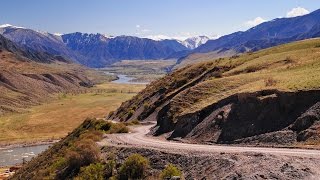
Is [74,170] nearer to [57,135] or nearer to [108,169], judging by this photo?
[108,169]

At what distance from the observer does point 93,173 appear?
1635 inches

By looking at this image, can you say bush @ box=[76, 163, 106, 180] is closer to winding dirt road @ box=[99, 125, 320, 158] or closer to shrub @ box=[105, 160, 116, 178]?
shrub @ box=[105, 160, 116, 178]

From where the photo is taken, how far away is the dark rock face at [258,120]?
4216 centimetres

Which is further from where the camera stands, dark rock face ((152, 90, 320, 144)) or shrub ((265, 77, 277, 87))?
shrub ((265, 77, 277, 87))

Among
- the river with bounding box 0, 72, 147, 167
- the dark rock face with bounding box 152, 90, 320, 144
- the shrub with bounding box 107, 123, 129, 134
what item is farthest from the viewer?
the river with bounding box 0, 72, 147, 167

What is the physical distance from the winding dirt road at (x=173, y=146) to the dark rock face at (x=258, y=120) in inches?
107

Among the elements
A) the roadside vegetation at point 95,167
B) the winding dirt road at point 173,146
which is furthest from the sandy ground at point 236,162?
the roadside vegetation at point 95,167

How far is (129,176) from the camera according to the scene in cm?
3894

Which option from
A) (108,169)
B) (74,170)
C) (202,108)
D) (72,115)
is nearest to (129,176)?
(108,169)

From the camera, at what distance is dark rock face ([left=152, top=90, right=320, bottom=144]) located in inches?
1660

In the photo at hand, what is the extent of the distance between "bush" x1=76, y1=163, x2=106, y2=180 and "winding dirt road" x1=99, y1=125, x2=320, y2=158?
615 centimetres

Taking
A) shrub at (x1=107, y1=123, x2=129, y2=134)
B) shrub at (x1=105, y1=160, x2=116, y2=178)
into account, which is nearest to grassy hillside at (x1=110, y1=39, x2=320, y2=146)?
shrub at (x1=107, y1=123, x2=129, y2=134)

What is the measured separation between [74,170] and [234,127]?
1763cm

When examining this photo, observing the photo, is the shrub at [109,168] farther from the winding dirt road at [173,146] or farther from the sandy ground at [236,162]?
the winding dirt road at [173,146]
